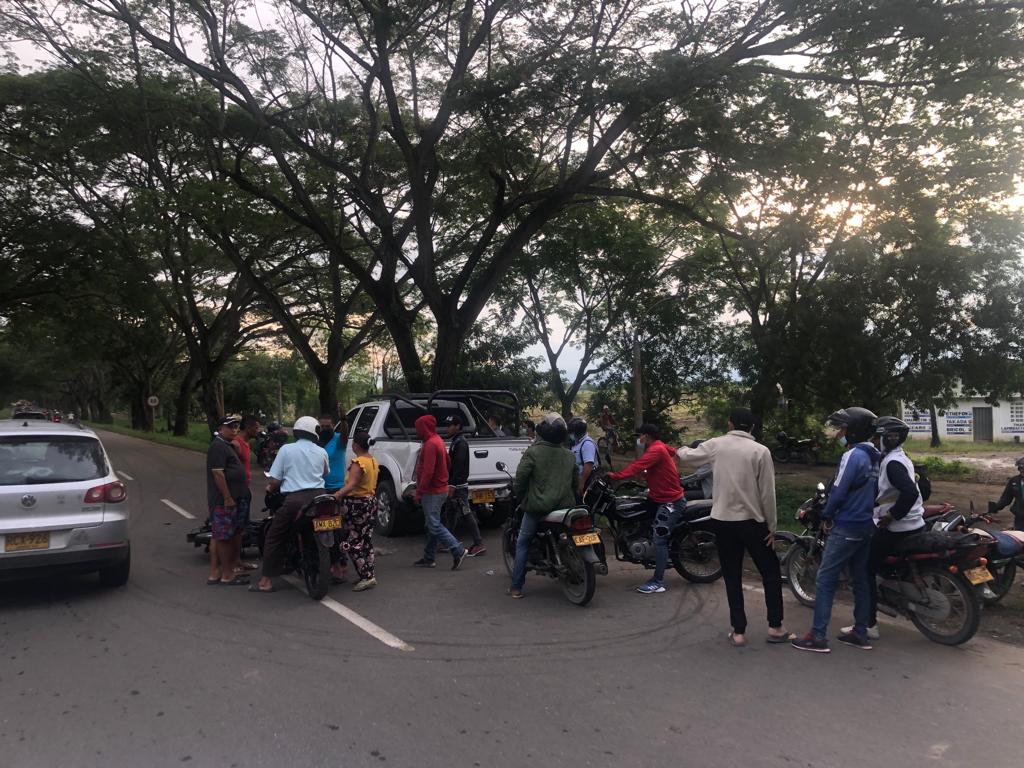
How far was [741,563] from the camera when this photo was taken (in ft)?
17.9

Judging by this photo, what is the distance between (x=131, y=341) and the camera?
1398 inches

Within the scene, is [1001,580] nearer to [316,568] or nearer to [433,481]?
[433,481]

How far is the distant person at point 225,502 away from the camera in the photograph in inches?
280

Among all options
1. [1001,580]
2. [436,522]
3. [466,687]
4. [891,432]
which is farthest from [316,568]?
[1001,580]

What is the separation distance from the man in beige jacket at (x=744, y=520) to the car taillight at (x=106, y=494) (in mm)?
4863

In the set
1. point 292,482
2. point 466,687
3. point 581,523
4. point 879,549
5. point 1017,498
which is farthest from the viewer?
point 1017,498

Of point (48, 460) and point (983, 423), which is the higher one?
point (48, 460)

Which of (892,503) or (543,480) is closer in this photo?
(892,503)

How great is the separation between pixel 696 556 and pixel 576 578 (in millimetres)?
1456

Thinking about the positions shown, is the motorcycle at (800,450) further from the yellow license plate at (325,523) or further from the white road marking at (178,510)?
the yellow license plate at (325,523)

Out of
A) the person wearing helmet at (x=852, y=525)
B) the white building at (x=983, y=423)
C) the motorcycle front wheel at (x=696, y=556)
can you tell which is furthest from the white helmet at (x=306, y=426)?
the white building at (x=983, y=423)

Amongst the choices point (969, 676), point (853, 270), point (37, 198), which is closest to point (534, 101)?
point (853, 270)

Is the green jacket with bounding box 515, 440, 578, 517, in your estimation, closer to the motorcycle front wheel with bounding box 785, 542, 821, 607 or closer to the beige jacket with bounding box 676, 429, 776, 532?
the beige jacket with bounding box 676, 429, 776, 532

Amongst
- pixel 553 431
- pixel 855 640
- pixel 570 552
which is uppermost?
pixel 553 431
